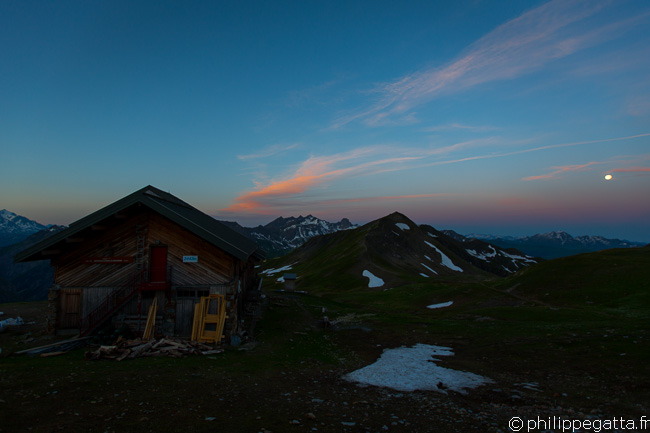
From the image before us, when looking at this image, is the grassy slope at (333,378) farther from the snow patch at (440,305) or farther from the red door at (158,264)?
the snow patch at (440,305)

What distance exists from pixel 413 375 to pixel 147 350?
48.5 ft

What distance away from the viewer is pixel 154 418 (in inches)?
432

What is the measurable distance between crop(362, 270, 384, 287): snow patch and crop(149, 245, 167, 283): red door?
5286cm

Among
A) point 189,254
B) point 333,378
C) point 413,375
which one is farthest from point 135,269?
point 413,375

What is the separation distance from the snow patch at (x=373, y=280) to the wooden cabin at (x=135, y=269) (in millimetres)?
50392

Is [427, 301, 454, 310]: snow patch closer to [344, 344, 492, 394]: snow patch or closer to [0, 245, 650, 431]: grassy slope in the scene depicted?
[0, 245, 650, 431]: grassy slope

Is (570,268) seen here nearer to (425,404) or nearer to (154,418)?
(425,404)

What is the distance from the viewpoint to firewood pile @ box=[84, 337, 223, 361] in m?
18.9

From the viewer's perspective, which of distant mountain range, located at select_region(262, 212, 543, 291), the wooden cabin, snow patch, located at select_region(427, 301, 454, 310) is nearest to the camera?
the wooden cabin

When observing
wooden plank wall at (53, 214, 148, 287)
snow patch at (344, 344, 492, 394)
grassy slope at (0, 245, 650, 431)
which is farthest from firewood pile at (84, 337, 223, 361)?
snow patch at (344, 344, 492, 394)

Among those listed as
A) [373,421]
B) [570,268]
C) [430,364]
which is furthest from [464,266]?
[373,421]

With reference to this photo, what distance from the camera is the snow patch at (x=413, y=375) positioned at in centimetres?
1530

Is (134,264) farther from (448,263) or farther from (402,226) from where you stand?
(402,226)

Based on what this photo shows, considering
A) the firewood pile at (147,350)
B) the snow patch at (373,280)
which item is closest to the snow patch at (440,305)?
the snow patch at (373,280)
